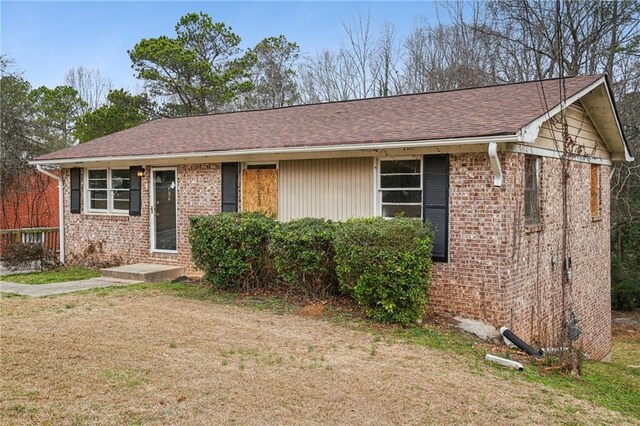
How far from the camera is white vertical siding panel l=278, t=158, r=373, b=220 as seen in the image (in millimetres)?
9625

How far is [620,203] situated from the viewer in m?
17.7

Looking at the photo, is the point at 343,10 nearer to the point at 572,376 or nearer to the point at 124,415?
the point at 572,376

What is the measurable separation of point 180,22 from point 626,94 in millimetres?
19541

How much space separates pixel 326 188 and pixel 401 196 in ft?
4.94

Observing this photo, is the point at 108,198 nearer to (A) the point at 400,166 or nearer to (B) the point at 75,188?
(B) the point at 75,188

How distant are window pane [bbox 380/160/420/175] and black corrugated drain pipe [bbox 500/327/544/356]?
2.78 m

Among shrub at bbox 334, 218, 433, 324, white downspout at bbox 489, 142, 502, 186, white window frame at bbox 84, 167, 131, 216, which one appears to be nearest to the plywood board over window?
shrub at bbox 334, 218, 433, 324

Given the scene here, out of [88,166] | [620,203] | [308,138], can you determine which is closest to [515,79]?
[620,203]

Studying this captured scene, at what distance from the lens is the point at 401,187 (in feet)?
30.2

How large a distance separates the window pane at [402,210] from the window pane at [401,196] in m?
0.10

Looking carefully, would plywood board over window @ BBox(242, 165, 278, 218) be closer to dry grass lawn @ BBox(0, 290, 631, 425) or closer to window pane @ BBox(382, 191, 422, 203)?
window pane @ BBox(382, 191, 422, 203)

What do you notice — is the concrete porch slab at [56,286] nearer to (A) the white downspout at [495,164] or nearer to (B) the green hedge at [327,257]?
(B) the green hedge at [327,257]

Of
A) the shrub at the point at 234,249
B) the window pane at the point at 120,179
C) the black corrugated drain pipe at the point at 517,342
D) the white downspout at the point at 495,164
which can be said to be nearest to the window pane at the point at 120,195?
the window pane at the point at 120,179

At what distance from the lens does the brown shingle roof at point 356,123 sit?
8625 millimetres
